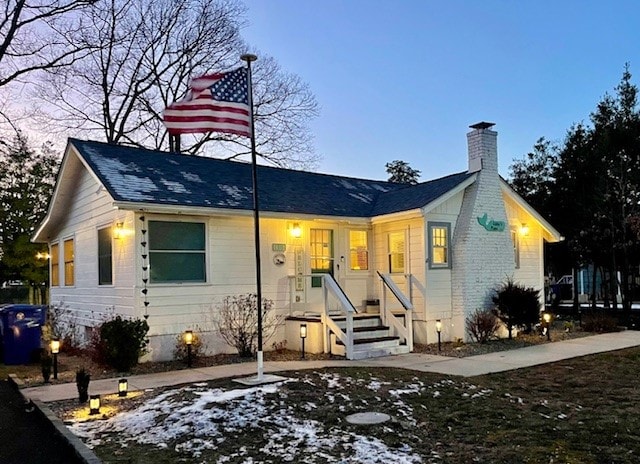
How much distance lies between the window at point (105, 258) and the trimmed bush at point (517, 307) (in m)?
8.79

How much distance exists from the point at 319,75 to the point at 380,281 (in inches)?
381

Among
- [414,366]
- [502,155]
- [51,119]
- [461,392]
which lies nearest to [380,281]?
[414,366]

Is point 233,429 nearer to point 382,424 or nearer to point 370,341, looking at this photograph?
point 382,424

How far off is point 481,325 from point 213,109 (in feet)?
25.4

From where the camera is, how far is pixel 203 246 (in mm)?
11000

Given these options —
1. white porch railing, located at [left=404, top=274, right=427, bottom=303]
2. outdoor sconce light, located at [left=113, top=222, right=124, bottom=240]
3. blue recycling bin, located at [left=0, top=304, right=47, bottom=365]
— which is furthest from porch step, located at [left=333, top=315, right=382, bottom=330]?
blue recycling bin, located at [left=0, top=304, right=47, bottom=365]

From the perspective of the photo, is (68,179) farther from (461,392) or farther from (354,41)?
(461,392)

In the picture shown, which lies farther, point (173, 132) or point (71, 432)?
point (173, 132)

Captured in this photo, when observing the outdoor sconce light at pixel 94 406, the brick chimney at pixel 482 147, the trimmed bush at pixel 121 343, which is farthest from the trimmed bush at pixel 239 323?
the brick chimney at pixel 482 147

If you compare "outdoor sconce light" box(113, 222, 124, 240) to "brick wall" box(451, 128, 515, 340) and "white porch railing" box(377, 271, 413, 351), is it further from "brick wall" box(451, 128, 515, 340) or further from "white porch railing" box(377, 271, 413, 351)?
"brick wall" box(451, 128, 515, 340)

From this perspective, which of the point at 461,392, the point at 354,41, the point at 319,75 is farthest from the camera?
the point at 319,75

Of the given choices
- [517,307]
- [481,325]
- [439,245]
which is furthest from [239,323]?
[517,307]

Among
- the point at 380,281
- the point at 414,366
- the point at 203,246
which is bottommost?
the point at 414,366

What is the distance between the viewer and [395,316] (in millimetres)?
12180
